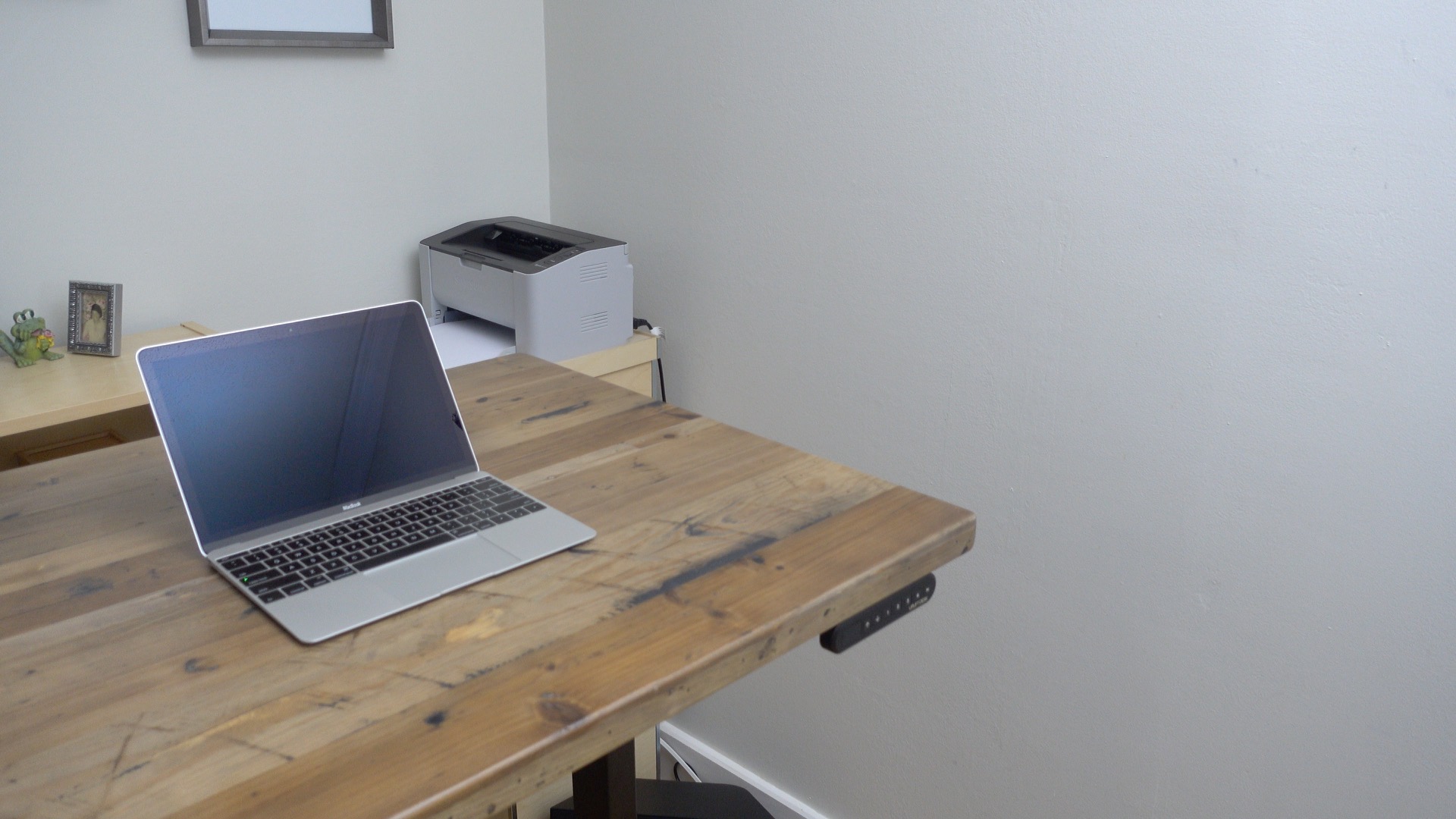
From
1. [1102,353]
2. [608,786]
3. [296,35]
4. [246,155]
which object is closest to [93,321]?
[246,155]

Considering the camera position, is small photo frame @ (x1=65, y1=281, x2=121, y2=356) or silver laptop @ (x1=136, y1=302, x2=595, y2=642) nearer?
silver laptop @ (x1=136, y1=302, x2=595, y2=642)

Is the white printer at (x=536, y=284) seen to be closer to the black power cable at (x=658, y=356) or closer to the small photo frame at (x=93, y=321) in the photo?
the black power cable at (x=658, y=356)

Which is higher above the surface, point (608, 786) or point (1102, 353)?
point (1102, 353)

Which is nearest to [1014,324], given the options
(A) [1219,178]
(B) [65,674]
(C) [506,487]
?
(A) [1219,178]

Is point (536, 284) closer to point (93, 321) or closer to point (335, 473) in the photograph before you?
point (93, 321)

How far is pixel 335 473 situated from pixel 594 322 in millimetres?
1157

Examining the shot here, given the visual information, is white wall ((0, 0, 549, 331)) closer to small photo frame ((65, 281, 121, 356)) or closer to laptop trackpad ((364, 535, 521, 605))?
small photo frame ((65, 281, 121, 356))

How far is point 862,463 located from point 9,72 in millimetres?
1635

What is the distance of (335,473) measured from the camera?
3.30ft

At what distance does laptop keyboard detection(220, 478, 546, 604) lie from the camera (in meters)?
0.89

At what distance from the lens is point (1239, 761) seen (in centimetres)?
158

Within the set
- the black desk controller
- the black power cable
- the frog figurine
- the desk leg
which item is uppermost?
the frog figurine

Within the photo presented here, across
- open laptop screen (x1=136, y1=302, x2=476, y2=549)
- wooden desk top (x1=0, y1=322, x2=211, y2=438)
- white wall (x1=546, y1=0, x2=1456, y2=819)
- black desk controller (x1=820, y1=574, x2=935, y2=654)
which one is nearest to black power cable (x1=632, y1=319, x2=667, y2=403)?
white wall (x1=546, y1=0, x2=1456, y2=819)

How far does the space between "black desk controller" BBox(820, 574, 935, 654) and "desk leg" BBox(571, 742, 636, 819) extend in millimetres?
290
